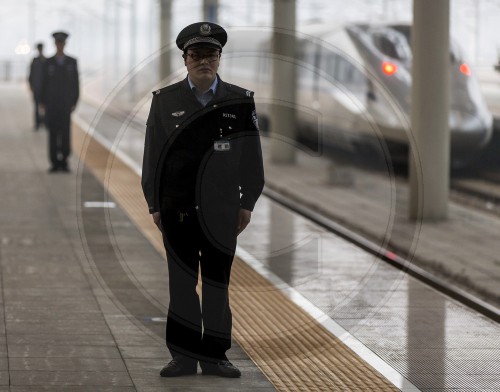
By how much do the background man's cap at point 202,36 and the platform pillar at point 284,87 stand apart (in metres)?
11.7

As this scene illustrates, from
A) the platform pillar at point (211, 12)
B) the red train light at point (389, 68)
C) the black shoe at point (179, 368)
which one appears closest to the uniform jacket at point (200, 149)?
the black shoe at point (179, 368)

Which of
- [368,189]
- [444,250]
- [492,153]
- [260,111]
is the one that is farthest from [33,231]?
[260,111]

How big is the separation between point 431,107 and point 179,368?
6485mm

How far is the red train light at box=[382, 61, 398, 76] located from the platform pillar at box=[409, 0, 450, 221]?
522 cm

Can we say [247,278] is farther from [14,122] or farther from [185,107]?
[14,122]

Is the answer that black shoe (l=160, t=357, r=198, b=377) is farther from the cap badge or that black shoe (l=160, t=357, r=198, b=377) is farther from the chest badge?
the cap badge

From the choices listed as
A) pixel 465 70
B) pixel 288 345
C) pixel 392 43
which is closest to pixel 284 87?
pixel 392 43

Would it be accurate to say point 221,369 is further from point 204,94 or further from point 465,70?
point 465,70

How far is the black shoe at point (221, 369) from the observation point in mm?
5254

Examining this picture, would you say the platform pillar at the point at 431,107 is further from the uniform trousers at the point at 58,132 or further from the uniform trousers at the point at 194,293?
the uniform trousers at the point at 194,293

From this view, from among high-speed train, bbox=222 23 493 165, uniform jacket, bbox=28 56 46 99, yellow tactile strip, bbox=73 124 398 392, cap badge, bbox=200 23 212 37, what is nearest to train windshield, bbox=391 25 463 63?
high-speed train, bbox=222 23 493 165

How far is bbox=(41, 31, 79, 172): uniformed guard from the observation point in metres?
14.1

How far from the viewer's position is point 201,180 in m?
5.14

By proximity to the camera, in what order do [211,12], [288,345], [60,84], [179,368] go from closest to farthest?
[179,368] < [288,345] < [60,84] < [211,12]
